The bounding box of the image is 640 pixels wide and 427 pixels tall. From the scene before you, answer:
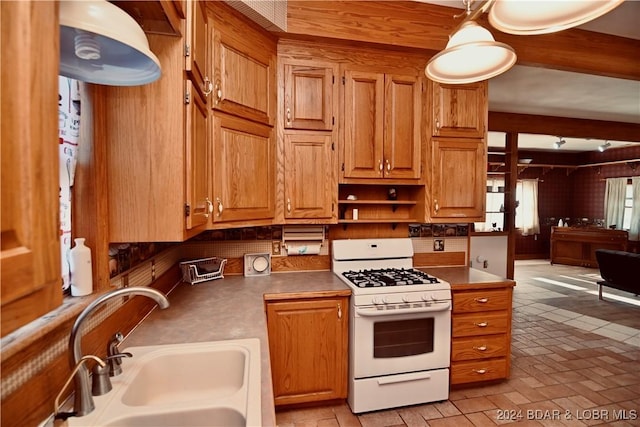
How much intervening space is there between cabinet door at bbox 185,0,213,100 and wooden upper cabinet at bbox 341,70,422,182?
1.08 metres

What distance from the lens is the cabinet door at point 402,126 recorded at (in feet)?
8.05

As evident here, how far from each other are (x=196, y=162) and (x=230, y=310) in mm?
839

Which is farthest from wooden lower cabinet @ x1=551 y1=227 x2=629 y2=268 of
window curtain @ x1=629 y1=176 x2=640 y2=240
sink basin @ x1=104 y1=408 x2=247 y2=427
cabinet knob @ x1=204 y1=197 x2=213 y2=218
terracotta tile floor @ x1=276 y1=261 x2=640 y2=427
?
sink basin @ x1=104 y1=408 x2=247 y2=427

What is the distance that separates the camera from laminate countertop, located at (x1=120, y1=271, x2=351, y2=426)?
4.45 feet

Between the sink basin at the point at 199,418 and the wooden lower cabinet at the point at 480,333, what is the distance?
72.9 inches

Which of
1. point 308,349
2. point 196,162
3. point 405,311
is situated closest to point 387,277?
point 405,311

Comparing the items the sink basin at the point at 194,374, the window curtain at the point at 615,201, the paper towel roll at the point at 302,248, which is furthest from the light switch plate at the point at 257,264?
the window curtain at the point at 615,201

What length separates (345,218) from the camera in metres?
2.73

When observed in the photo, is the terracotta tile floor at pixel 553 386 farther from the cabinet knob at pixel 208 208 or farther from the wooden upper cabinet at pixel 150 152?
the wooden upper cabinet at pixel 150 152

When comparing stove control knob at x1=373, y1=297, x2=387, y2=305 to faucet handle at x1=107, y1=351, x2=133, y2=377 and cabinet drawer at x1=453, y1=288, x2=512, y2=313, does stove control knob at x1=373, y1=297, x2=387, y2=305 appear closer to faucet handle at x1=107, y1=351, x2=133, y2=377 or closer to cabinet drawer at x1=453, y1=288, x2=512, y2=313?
cabinet drawer at x1=453, y1=288, x2=512, y2=313

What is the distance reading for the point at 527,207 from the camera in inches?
334

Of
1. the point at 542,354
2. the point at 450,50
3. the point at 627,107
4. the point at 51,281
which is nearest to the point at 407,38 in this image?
the point at 450,50

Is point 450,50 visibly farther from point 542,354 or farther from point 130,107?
point 542,354

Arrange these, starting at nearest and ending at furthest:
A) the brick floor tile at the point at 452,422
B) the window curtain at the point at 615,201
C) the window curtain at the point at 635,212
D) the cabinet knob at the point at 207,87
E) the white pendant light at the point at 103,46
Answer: the white pendant light at the point at 103,46, the cabinet knob at the point at 207,87, the brick floor tile at the point at 452,422, the window curtain at the point at 635,212, the window curtain at the point at 615,201
